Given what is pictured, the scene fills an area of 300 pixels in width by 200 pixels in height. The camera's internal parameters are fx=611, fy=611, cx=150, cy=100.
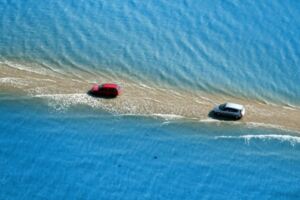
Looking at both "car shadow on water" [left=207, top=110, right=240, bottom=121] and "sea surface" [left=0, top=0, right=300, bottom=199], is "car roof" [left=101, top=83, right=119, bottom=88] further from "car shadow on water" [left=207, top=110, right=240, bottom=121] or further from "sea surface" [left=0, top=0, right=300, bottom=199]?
"car shadow on water" [left=207, top=110, right=240, bottom=121]

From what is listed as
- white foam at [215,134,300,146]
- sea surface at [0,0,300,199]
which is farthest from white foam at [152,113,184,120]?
white foam at [215,134,300,146]

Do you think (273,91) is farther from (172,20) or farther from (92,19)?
(92,19)

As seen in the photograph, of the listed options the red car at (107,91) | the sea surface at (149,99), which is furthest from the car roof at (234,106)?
the red car at (107,91)

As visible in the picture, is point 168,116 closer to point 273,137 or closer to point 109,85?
point 109,85

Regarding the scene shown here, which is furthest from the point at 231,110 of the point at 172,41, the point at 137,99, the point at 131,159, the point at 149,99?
the point at 172,41

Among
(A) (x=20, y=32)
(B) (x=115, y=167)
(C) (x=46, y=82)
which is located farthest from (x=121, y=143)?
Result: (A) (x=20, y=32)
